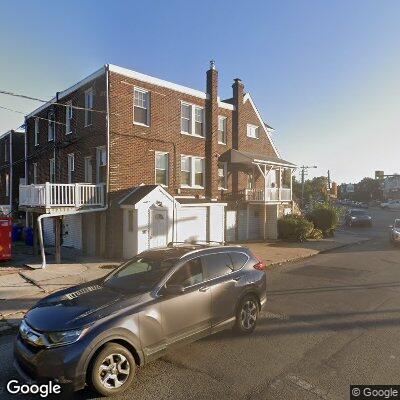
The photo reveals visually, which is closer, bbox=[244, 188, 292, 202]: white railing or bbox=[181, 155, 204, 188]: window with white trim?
bbox=[181, 155, 204, 188]: window with white trim

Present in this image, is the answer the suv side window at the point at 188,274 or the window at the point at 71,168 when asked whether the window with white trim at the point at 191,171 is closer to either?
the window at the point at 71,168

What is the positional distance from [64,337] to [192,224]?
520 inches

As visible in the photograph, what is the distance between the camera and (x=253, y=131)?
80.3 feet

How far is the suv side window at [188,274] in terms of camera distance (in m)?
5.34

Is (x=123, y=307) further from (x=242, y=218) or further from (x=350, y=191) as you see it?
(x=350, y=191)

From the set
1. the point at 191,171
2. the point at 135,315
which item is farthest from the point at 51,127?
the point at 135,315

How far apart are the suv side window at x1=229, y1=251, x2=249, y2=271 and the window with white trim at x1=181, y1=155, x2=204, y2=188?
12.4m

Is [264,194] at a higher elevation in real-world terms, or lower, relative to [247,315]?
higher

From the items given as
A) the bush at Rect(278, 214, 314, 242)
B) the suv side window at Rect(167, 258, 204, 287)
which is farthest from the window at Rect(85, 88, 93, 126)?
the bush at Rect(278, 214, 314, 242)

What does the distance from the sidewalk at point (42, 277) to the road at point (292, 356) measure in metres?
1.68

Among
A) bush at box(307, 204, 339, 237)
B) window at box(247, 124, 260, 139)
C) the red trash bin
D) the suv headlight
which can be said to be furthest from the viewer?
bush at box(307, 204, 339, 237)

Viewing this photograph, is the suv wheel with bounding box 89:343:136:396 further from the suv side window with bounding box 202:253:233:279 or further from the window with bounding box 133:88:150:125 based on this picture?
the window with bounding box 133:88:150:125

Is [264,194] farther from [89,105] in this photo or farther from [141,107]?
[89,105]

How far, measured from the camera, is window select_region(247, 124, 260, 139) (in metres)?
24.0
